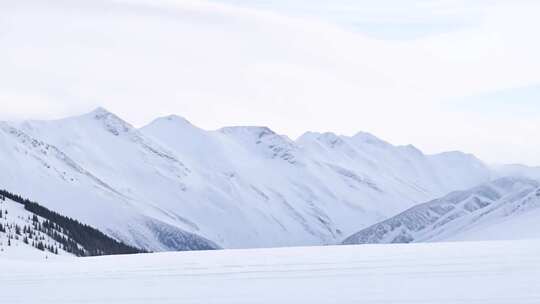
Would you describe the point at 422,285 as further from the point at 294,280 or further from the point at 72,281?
the point at 72,281

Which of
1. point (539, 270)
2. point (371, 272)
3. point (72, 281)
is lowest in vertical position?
point (72, 281)

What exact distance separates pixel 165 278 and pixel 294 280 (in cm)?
1285

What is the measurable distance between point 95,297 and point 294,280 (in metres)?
14.4

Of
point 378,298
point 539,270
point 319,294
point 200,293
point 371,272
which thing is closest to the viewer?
point 378,298

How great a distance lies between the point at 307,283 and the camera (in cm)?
6178

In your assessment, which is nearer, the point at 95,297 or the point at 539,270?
the point at 95,297

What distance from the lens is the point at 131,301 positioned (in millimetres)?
53531

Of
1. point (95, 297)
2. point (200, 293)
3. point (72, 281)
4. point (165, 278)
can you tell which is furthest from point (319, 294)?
point (72, 281)

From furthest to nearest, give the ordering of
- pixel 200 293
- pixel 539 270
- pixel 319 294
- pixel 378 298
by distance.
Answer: pixel 539 270 < pixel 200 293 < pixel 319 294 < pixel 378 298

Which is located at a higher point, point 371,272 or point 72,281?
point 371,272

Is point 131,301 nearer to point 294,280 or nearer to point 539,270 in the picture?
point 294,280

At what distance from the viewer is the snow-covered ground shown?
50.8 meters

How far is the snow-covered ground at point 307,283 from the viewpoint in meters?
50.8

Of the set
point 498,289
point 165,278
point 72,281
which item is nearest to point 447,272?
point 498,289
